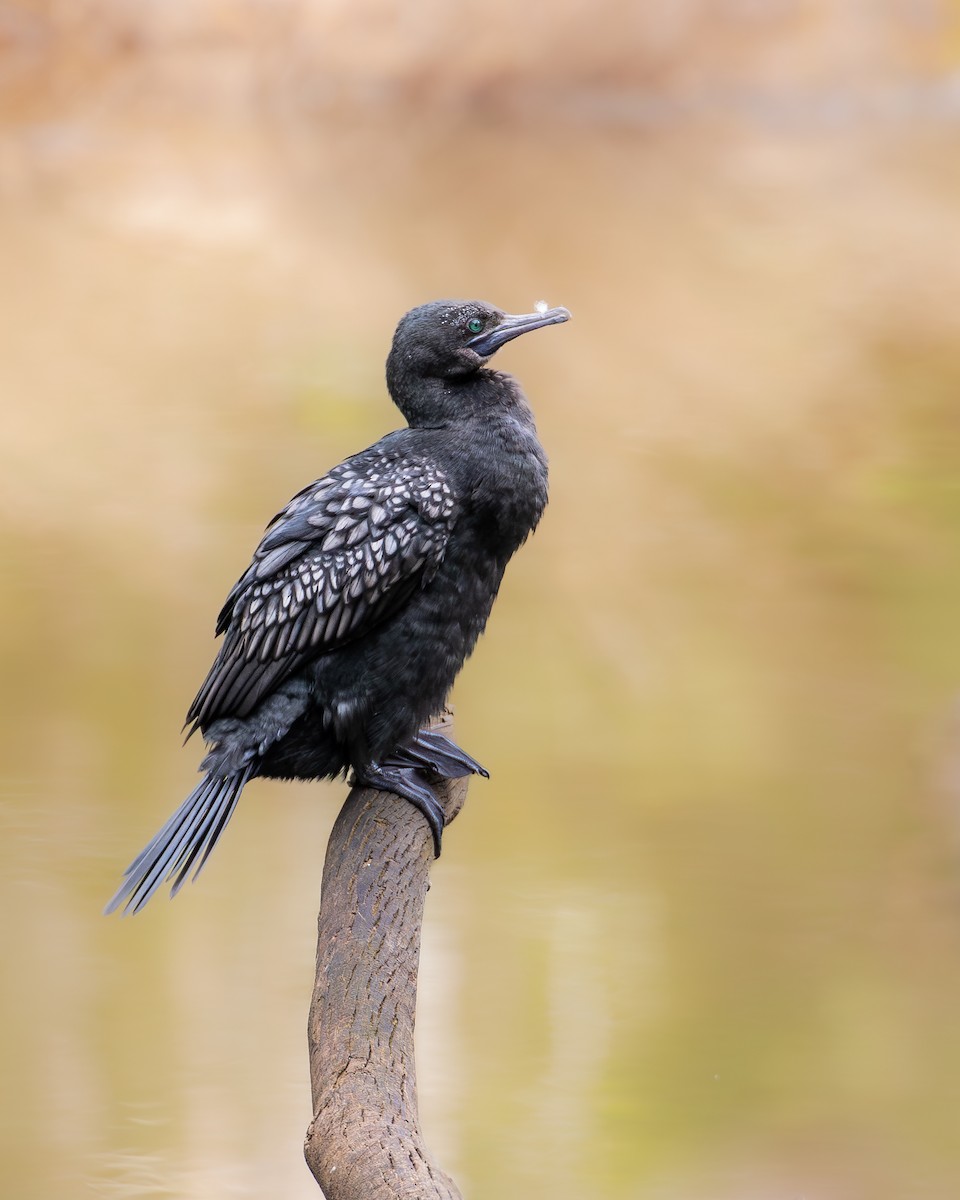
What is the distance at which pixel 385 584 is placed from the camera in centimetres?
197

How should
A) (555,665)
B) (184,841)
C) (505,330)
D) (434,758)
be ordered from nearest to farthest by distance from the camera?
(184,841) → (505,330) → (434,758) → (555,665)

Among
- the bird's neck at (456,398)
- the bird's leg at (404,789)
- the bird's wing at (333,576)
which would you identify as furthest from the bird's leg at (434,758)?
the bird's neck at (456,398)

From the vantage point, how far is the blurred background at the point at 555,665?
2.69 metres

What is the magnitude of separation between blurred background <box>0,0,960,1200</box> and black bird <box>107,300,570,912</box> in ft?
2.88

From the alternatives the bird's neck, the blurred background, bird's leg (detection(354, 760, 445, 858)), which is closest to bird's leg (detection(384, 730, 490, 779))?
bird's leg (detection(354, 760, 445, 858))

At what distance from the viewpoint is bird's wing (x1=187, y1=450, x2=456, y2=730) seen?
1970 mm

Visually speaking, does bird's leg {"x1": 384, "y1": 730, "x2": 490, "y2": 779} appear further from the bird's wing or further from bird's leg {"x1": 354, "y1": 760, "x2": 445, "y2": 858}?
the bird's wing

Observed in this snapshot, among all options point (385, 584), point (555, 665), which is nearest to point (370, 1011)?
point (385, 584)

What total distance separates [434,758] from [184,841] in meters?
0.40

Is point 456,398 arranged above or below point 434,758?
above

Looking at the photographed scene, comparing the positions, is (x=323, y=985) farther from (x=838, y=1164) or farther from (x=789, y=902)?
(x=789, y=902)

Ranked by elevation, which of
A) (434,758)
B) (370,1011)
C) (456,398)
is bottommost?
(370,1011)

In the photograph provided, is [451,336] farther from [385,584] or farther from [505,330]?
[385,584]

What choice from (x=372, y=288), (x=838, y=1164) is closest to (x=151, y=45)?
(x=372, y=288)
